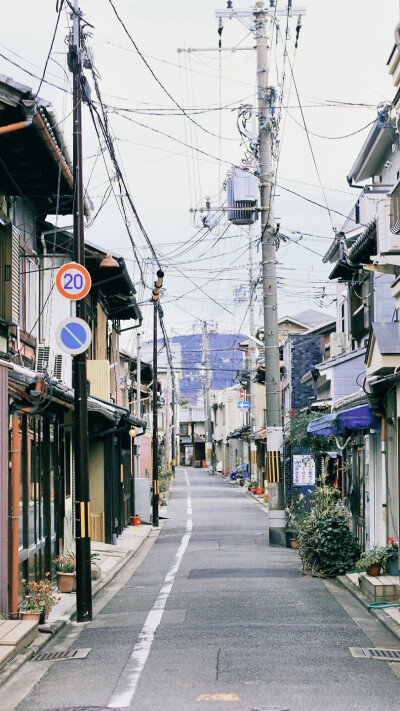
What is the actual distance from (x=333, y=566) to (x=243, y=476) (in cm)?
5453

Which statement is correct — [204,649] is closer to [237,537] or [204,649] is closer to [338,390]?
[338,390]

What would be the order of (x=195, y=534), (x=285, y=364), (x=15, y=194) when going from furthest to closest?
1. (x=285, y=364)
2. (x=195, y=534)
3. (x=15, y=194)

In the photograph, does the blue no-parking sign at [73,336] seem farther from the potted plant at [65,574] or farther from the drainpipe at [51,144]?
the potted plant at [65,574]

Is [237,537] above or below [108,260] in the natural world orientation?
below

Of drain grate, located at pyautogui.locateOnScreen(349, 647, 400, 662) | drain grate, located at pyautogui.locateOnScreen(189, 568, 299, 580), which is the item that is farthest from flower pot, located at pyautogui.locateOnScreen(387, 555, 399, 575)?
drain grate, located at pyautogui.locateOnScreen(349, 647, 400, 662)

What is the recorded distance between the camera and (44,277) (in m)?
20.7

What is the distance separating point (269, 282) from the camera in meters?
26.6

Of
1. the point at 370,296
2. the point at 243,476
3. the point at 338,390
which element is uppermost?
the point at 370,296

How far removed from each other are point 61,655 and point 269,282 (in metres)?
16.2

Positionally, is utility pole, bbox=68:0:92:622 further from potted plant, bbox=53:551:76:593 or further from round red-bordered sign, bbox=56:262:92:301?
potted plant, bbox=53:551:76:593

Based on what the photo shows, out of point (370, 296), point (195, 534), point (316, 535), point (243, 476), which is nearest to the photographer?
point (316, 535)

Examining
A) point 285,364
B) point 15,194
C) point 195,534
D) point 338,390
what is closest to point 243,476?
point 285,364

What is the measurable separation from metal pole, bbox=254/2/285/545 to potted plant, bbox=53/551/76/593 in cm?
973

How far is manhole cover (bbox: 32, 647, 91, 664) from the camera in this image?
456 inches
